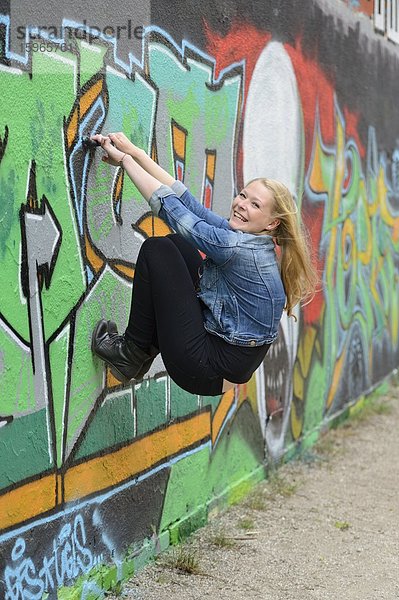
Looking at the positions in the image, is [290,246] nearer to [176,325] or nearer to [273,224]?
[273,224]

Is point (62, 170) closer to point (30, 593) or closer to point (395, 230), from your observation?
point (30, 593)

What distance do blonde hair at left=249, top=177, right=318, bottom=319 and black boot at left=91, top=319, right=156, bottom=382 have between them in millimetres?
699

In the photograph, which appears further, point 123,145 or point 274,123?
point 274,123

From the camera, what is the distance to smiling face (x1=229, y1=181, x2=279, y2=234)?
3869 mm

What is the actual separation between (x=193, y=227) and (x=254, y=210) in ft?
1.00

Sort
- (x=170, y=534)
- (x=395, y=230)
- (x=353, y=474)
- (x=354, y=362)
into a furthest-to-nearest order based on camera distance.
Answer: (x=395, y=230), (x=354, y=362), (x=353, y=474), (x=170, y=534)

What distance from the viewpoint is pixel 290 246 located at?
3.97 meters

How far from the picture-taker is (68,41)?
367 cm

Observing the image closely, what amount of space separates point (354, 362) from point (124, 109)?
479 centimetres

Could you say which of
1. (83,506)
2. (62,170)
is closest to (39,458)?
(83,506)

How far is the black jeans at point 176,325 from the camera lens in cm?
389

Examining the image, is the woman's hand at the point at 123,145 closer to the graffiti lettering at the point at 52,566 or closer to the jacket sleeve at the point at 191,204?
the jacket sleeve at the point at 191,204

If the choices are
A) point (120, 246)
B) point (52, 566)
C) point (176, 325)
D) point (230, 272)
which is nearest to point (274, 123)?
point (120, 246)

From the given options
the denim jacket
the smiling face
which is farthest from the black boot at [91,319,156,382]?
the smiling face
